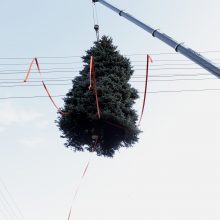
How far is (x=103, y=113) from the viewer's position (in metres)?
16.9


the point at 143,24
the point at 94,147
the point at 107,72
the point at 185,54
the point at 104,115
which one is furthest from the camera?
the point at 107,72

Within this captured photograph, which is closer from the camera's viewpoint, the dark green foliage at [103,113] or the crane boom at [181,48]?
the crane boom at [181,48]

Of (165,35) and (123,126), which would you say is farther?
(123,126)

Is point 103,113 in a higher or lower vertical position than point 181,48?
lower

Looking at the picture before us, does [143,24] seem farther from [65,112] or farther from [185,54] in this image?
[65,112]

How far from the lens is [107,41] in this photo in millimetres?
21000

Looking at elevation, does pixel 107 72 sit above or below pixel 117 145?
above

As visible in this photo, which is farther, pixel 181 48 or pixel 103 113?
pixel 103 113

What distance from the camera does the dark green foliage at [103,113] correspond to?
1738 centimetres

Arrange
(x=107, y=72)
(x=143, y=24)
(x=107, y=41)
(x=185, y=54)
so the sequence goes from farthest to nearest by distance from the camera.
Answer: (x=107, y=41) → (x=107, y=72) → (x=143, y=24) → (x=185, y=54)

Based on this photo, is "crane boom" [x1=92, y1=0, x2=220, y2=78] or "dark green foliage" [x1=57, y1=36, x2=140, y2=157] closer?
"crane boom" [x1=92, y1=0, x2=220, y2=78]

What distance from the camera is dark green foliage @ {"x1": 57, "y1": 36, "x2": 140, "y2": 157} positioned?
17.4 m

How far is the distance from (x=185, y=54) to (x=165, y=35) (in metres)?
1.84

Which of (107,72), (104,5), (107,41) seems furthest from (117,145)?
(104,5)
